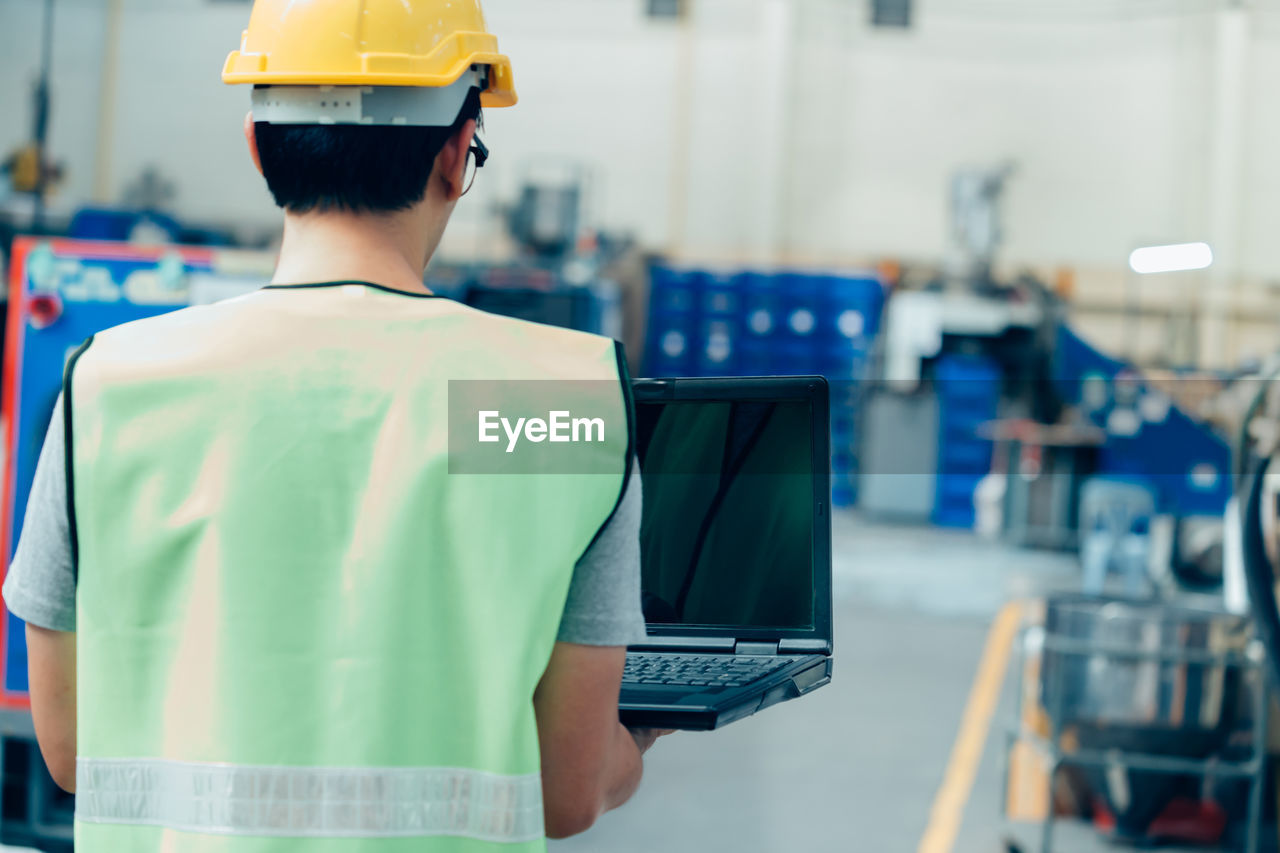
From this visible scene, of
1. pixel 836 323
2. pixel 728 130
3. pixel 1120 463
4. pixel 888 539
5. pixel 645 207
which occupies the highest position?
pixel 728 130

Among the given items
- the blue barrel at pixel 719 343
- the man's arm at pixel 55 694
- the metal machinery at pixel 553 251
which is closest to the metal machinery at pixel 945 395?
the blue barrel at pixel 719 343

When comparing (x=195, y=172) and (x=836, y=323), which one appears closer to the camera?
(x=836, y=323)

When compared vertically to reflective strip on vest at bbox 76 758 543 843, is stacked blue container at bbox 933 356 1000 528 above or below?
below

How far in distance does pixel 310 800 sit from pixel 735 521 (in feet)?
1.81

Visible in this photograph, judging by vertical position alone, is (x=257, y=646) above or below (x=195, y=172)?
below

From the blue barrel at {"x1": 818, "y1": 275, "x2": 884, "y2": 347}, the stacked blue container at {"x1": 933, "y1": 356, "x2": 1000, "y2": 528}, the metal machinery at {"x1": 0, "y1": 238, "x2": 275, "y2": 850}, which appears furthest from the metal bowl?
the blue barrel at {"x1": 818, "y1": 275, "x2": 884, "y2": 347}

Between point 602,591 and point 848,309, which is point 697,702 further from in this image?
point 848,309

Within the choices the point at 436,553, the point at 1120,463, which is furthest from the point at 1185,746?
the point at 1120,463

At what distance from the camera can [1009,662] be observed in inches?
258

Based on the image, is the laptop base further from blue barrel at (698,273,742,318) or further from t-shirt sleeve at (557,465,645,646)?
blue barrel at (698,273,742,318)

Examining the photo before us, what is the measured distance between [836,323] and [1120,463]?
3.79 m

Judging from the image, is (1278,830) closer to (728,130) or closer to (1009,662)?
(1009,662)

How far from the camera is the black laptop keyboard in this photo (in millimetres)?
1121

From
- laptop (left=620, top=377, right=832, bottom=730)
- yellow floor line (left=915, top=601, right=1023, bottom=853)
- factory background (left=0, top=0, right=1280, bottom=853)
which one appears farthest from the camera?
factory background (left=0, top=0, right=1280, bottom=853)
